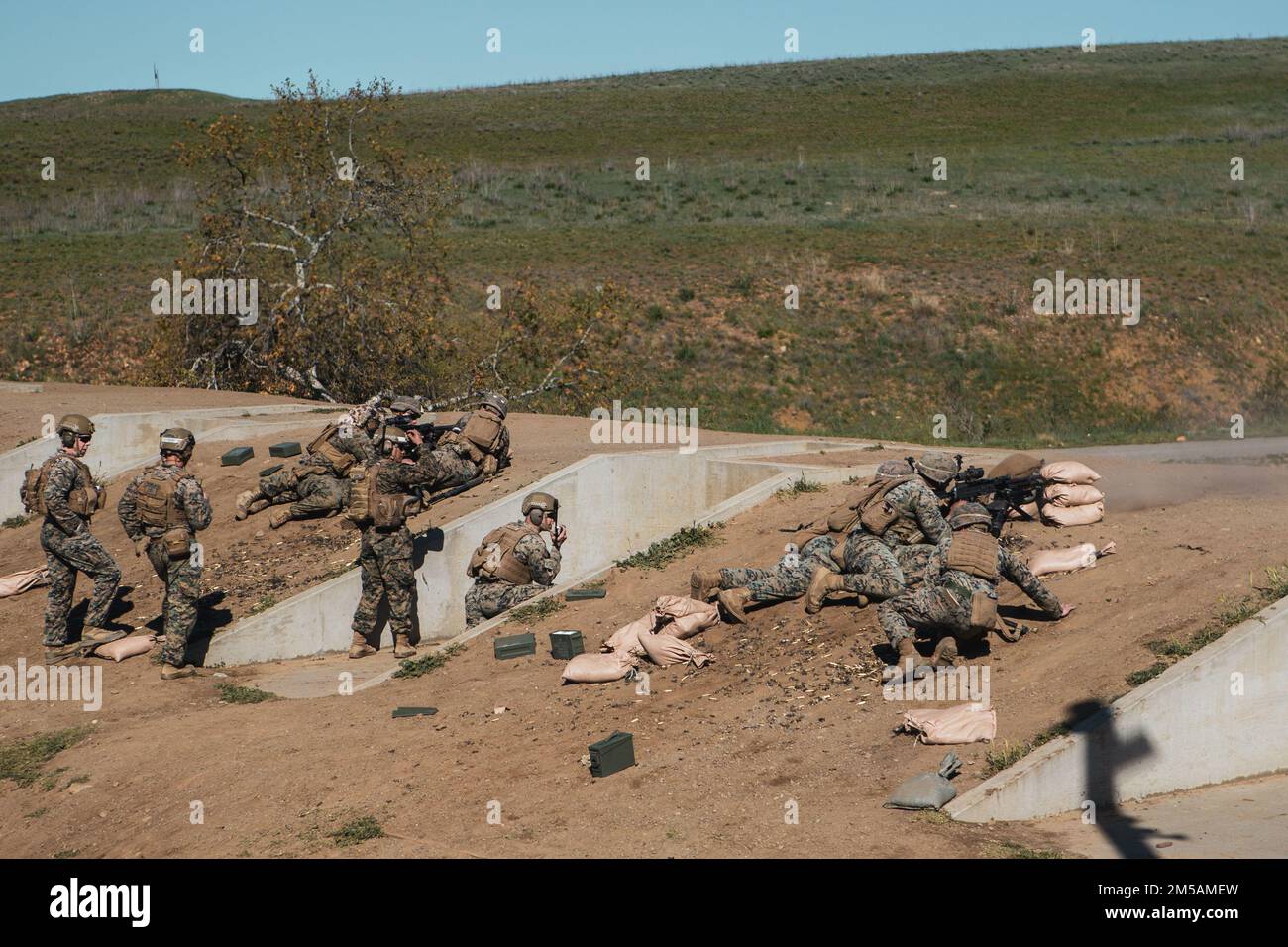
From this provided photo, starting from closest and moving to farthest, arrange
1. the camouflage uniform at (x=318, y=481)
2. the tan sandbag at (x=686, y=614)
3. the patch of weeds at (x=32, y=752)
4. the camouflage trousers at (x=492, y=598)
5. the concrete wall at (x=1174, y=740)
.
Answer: the concrete wall at (x=1174, y=740), the patch of weeds at (x=32, y=752), the tan sandbag at (x=686, y=614), the camouflage trousers at (x=492, y=598), the camouflage uniform at (x=318, y=481)

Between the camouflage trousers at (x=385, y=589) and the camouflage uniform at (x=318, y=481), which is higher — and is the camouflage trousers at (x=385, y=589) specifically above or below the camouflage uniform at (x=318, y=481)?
below

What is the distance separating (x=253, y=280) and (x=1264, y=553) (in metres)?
19.8

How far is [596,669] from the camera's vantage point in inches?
457

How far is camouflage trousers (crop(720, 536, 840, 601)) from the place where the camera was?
1227 centimetres

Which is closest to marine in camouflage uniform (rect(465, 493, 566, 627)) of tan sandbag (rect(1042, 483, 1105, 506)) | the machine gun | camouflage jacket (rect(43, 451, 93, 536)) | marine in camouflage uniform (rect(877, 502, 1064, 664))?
camouflage jacket (rect(43, 451, 93, 536))

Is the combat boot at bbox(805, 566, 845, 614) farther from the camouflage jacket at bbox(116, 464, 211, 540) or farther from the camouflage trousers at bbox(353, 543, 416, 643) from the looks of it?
the camouflage jacket at bbox(116, 464, 211, 540)

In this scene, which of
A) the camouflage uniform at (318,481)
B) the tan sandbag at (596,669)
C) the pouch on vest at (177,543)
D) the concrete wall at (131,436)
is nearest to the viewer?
the tan sandbag at (596,669)

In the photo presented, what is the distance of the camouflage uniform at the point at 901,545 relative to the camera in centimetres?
1142

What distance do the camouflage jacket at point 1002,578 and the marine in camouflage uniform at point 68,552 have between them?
8.09 metres

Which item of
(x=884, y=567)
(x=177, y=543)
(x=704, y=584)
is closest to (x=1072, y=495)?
(x=884, y=567)

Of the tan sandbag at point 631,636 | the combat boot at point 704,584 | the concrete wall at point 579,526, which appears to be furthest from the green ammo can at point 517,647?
the combat boot at point 704,584

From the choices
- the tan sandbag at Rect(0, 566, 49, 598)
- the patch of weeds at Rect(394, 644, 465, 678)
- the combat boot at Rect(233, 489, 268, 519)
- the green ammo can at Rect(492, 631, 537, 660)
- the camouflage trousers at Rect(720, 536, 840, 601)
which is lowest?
the patch of weeds at Rect(394, 644, 465, 678)

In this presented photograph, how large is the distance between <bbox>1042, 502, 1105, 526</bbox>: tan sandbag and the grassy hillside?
960 cm

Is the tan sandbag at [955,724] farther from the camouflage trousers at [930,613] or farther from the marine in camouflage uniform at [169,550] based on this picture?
the marine in camouflage uniform at [169,550]
